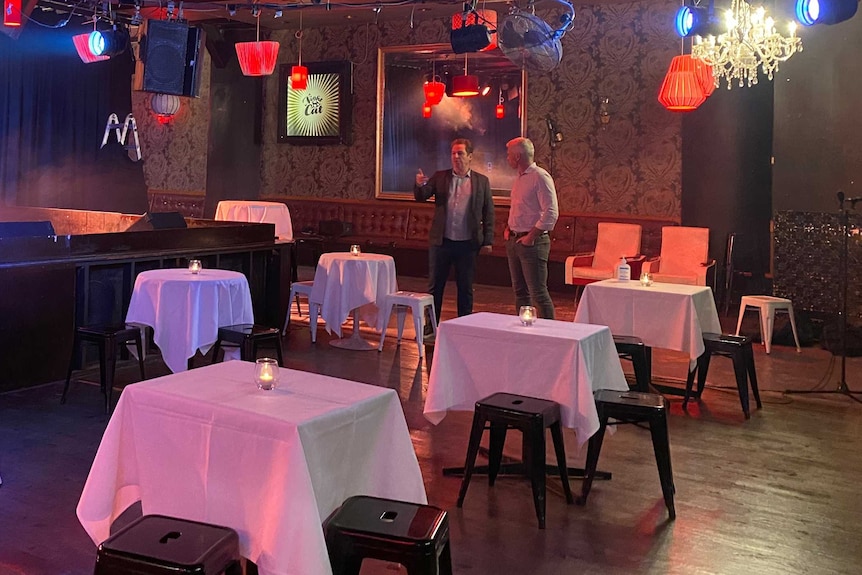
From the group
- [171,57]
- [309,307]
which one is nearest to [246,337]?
[309,307]

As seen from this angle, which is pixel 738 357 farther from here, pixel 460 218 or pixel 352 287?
pixel 352 287

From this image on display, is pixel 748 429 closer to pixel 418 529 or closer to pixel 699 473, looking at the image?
pixel 699 473

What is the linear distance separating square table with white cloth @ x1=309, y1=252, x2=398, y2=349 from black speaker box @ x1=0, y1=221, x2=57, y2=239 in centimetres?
199

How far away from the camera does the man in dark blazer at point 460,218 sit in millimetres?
6473

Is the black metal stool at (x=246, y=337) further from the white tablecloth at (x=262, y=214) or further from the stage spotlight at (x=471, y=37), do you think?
the white tablecloth at (x=262, y=214)

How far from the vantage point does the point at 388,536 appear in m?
2.04

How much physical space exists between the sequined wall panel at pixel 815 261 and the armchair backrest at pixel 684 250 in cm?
103

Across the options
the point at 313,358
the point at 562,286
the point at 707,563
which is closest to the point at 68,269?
the point at 313,358

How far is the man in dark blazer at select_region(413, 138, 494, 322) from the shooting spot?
6473mm

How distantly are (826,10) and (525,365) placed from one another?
3.19 meters

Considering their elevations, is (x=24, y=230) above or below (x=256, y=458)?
above

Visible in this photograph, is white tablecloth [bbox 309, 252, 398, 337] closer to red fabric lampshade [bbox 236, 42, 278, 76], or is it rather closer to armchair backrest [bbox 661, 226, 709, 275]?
red fabric lampshade [bbox 236, 42, 278, 76]

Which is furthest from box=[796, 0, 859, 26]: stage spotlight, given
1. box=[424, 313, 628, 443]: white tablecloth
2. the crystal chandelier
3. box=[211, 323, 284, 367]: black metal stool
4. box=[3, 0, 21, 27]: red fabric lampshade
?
box=[3, 0, 21, 27]: red fabric lampshade

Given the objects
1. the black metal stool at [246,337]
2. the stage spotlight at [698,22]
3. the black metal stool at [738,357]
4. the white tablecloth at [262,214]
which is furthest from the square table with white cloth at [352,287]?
the stage spotlight at [698,22]
